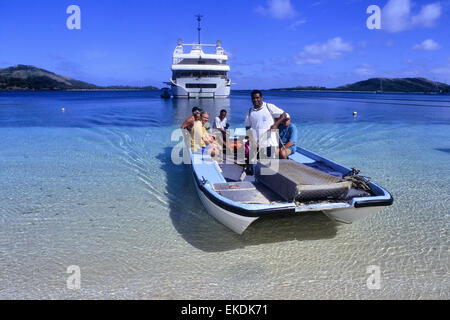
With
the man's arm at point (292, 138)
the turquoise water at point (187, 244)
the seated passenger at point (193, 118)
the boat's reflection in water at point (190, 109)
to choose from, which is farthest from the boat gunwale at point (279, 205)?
the boat's reflection in water at point (190, 109)

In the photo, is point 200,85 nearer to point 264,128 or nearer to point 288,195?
point 264,128

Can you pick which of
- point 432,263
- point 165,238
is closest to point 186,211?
point 165,238

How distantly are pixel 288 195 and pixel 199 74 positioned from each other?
1758 inches

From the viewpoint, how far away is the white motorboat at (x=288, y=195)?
4219 mm

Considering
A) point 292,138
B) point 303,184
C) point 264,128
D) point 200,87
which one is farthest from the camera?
point 200,87

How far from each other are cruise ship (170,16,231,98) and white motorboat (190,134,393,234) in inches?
1640

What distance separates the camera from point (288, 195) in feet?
14.7

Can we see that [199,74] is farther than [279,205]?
Yes

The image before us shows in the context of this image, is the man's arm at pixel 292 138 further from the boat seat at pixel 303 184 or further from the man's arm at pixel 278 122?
the boat seat at pixel 303 184

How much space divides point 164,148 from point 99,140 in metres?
3.68

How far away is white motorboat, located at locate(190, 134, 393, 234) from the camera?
422 centimetres

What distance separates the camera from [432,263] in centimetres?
430

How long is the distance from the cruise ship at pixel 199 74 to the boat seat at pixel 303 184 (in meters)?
41.9

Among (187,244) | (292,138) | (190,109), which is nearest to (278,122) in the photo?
(292,138)
